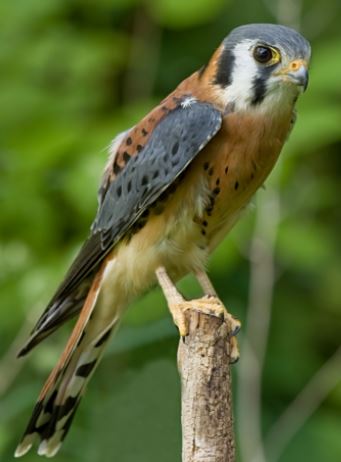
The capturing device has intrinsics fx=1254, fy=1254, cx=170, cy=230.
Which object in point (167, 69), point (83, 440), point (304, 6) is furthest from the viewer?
point (167, 69)

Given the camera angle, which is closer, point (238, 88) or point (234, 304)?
point (238, 88)

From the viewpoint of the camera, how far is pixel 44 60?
Answer: 5.83m

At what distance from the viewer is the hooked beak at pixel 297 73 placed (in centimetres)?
408

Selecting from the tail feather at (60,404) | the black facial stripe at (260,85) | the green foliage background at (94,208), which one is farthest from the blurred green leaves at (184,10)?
the tail feather at (60,404)

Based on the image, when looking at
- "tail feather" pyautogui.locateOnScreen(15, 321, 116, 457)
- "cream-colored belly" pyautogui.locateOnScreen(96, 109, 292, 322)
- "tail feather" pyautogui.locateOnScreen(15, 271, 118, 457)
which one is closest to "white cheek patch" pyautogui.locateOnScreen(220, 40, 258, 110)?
"cream-colored belly" pyautogui.locateOnScreen(96, 109, 292, 322)

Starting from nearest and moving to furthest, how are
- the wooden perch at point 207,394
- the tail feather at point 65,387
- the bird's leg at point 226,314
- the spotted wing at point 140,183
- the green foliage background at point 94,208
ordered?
the wooden perch at point 207,394 < the bird's leg at point 226,314 < the spotted wing at point 140,183 < the tail feather at point 65,387 < the green foliage background at point 94,208

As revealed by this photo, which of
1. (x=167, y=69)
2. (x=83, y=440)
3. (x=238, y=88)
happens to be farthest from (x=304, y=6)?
(x=83, y=440)

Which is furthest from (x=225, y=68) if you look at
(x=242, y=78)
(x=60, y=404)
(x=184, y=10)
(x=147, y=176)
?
(x=60, y=404)

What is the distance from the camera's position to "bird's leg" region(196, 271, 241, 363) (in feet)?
12.8

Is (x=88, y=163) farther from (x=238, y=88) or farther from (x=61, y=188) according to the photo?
(x=238, y=88)

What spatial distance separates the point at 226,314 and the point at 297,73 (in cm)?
84

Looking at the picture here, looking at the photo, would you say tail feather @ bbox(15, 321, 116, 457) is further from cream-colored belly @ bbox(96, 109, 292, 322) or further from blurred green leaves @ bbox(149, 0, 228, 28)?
blurred green leaves @ bbox(149, 0, 228, 28)

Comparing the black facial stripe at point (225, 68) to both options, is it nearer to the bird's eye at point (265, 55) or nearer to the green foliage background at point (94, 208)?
the bird's eye at point (265, 55)

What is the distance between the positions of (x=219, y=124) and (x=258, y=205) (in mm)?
1129
